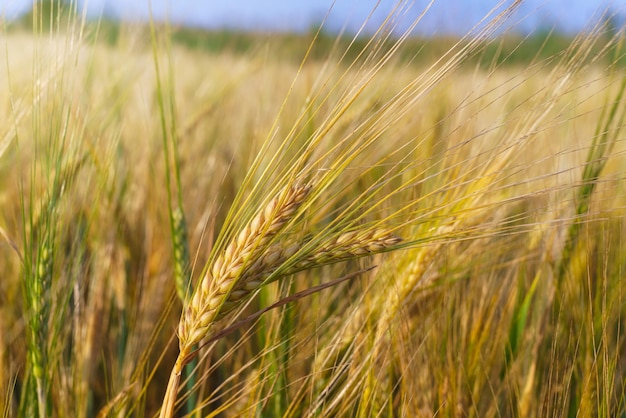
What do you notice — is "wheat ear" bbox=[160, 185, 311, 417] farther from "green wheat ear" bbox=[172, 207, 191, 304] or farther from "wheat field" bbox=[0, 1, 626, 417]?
"green wheat ear" bbox=[172, 207, 191, 304]

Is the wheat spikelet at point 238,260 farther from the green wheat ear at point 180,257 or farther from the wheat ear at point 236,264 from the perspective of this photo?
the green wheat ear at point 180,257

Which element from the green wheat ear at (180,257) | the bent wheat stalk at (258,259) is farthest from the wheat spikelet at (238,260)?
the green wheat ear at (180,257)

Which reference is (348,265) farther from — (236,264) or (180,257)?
(236,264)

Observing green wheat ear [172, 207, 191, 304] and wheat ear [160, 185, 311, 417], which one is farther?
green wheat ear [172, 207, 191, 304]

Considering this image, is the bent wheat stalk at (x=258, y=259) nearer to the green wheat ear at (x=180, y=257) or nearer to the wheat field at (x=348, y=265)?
the wheat field at (x=348, y=265)

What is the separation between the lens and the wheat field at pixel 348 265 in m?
0.54

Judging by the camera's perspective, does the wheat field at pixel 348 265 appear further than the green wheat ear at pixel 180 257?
No

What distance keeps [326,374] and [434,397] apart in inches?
5.9

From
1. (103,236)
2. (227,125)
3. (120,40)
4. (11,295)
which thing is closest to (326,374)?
(103,236)

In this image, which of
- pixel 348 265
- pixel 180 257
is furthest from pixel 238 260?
pixel 348 265

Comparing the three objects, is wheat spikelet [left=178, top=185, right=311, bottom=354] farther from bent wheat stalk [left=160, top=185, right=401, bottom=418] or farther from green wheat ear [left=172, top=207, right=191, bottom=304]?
green wheat ear [left=172, top=207, right=191, bottom=304]

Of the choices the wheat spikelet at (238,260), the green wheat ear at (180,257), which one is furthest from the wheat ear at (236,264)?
the green wheat ear at (180,257)

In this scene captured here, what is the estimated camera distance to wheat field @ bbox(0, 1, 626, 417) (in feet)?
1.78

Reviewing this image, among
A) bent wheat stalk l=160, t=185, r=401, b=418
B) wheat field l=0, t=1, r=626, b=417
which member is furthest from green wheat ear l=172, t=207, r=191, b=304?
bent wheat stalk l=160, t=185, r=401, b=418
